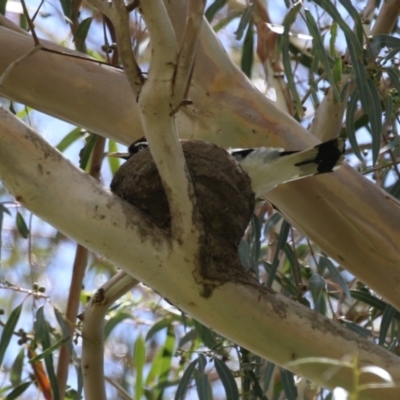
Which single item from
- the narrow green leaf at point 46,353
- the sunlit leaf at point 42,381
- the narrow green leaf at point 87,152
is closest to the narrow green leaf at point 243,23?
the narrow green leaf at point 87,152

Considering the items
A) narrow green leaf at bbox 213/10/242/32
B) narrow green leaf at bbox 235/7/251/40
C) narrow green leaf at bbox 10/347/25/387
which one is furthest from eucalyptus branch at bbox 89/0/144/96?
narrow green leaf at bbox 213/10/242/32

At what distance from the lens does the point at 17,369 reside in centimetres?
252

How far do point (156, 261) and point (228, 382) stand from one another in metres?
0.70

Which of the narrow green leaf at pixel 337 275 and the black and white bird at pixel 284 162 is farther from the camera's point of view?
the narrow green leaf at pixel 337 275

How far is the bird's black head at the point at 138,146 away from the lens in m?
1.99

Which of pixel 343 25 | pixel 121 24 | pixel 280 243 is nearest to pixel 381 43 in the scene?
pixel 343 25

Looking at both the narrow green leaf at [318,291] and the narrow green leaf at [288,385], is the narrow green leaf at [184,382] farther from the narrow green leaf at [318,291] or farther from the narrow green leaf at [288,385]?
the narrow green leaf at [318,291]

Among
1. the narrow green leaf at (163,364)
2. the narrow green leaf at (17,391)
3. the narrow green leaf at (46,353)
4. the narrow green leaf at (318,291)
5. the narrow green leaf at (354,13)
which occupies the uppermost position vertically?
the narrow green leaf at (354,13)

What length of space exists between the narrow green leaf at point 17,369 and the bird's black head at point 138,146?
2.76 ft

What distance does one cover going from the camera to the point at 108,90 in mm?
1980

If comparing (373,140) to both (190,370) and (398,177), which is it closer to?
(398,177)

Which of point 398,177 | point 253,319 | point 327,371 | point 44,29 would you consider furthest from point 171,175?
point 44,29

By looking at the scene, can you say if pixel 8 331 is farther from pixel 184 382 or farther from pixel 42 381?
pixel 184 382

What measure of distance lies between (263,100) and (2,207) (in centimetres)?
97
